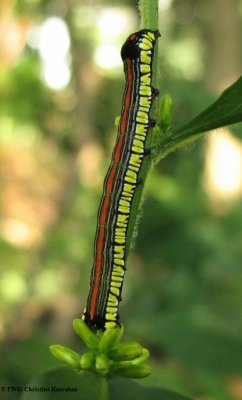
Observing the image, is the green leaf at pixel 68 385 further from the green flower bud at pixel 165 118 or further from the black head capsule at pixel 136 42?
the black head capsule at pixel 136 42

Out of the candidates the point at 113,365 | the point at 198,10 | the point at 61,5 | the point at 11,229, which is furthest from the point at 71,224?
the point at 198,10

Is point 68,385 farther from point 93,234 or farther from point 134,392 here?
point 93,234

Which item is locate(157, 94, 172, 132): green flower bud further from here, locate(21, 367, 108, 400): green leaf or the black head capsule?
locate(21, 367, 108, 400): green leaf

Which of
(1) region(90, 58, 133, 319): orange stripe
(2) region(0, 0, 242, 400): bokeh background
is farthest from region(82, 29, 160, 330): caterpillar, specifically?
(2) region(0, 0, 242, 400): bokeh background

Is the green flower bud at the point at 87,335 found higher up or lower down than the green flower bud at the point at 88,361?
higher up

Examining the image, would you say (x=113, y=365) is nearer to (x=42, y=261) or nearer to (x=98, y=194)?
(x=42, y=261)

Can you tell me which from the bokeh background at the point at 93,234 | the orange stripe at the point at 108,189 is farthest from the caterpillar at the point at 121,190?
the bokeh background at the point at 93,234
